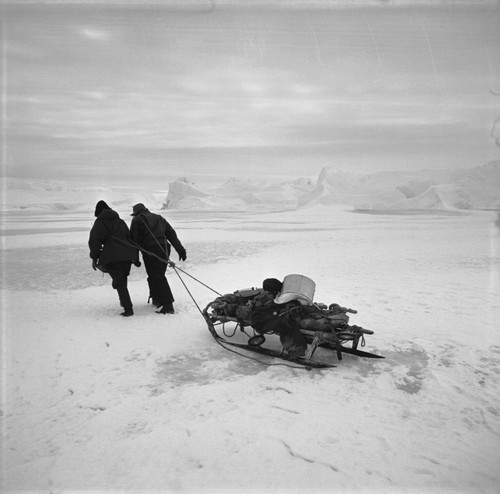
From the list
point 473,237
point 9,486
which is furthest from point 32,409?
point 473,237

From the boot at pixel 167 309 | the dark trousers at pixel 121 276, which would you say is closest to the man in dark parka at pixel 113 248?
the dark trousers at pixel 121 276

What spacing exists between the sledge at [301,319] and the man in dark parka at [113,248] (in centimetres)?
195

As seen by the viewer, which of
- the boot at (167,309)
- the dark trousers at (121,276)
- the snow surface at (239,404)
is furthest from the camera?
the boot at (167,309)

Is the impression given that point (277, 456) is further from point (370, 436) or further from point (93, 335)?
point (93, 335)

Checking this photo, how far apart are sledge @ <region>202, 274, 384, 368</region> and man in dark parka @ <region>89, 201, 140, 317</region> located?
195 cm

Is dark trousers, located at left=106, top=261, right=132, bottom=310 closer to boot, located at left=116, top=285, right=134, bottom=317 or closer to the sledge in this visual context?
boot, located at left=116, top=285, right=134, bottom=317

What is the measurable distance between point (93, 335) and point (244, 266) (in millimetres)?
6019

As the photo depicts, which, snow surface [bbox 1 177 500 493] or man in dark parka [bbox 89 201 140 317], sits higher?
man in dark parka [bbox 89 201 140 317]

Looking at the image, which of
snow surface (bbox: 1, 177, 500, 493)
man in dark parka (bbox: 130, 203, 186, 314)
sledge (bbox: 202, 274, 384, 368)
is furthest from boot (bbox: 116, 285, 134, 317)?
sledge (bbox: 202, 274, 384, 368)

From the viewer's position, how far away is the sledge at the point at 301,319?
14.0 feet

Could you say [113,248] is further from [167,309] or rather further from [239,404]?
[239,404]

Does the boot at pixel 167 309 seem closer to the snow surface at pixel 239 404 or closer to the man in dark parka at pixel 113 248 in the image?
the snow surface at pixel 239 404

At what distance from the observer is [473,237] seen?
1716 cm

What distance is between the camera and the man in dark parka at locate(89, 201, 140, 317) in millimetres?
6090
